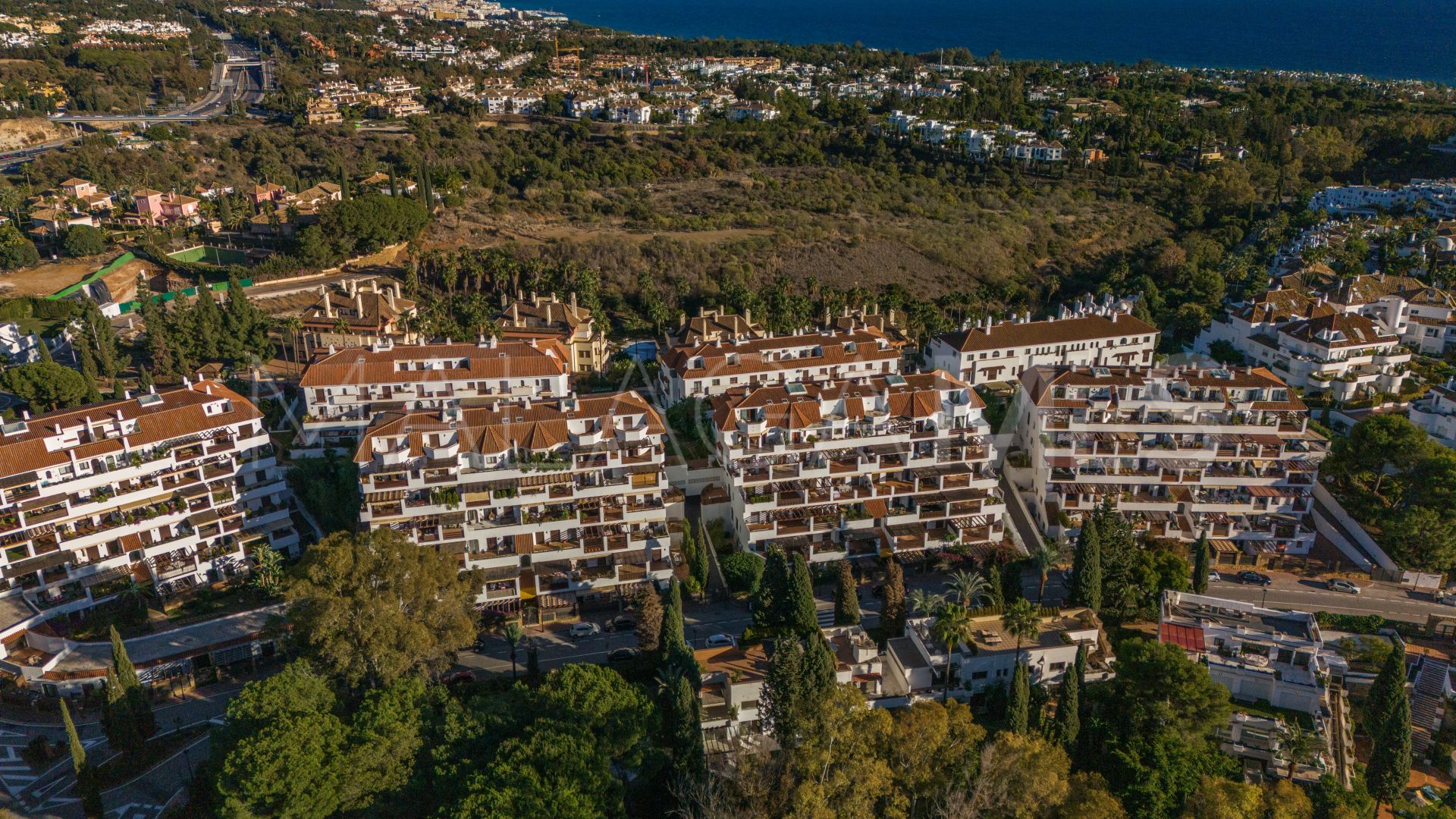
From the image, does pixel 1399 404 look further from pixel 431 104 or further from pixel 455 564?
pixel 431 104

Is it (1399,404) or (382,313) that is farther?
(382,313)

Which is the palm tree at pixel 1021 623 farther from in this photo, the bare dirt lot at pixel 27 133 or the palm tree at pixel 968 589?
the bare dirt lot at pixel 27 133

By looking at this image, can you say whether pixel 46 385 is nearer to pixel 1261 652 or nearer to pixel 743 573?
pixel 743 573

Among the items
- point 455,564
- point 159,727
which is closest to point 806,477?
point 455,564

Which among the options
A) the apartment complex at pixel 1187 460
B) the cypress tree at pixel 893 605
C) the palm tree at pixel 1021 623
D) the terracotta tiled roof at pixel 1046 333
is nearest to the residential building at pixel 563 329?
the terracotta tiled roof at pixel 1046 333

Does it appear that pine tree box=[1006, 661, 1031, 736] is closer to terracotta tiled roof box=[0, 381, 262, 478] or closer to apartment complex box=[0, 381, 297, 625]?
apartment complex box=[0, 381, 297, 625]

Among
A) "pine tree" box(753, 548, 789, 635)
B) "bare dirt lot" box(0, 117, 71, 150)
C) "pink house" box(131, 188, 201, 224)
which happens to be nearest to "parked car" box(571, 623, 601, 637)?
"pine tree" box(753, 548, 789, 635)
